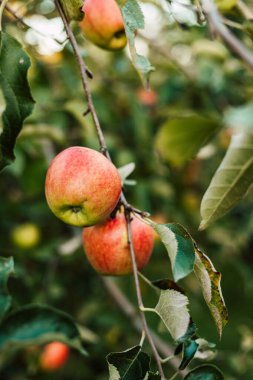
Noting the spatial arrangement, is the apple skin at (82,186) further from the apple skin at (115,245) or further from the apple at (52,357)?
the apple at (52,357)

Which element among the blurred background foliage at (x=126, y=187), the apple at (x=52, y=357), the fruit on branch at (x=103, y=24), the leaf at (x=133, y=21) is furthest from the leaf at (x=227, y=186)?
the apple at (x=52, y=357)

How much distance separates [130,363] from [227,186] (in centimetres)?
35

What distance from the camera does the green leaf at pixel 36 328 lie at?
3.67ft

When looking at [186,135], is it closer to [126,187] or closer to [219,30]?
[219,30]

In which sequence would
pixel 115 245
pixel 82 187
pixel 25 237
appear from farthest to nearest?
pixel 25 237 → pixel 115 245 → pixel 82 187

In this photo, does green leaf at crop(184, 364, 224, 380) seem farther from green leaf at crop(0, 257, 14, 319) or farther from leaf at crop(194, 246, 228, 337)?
green leaf at crop(0, 257, 14, 319)

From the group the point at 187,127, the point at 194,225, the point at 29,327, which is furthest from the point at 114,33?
the point at 194,225

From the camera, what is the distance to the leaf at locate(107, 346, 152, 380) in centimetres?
84

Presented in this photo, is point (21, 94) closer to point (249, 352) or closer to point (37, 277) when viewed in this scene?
point (37, 277)

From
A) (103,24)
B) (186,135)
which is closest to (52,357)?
(186,135)

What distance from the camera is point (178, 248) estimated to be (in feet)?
2.63

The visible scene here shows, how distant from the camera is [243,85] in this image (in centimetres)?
267

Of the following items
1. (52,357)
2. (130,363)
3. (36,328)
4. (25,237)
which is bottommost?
(52,357)

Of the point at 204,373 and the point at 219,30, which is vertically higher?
the point at 219,30
